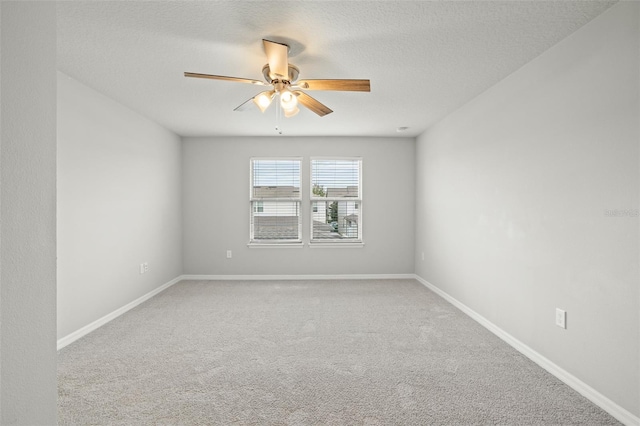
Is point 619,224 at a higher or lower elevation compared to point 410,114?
lower

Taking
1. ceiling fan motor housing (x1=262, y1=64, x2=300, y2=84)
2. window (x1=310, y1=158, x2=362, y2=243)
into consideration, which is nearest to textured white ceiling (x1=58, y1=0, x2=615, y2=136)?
ceiling fan motor housing (x1=262, y1=64, x2=300, y2=84)

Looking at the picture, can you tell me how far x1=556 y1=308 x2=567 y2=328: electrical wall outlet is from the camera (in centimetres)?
231

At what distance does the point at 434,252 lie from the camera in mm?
4730

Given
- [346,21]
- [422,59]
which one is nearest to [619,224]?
[422,59]

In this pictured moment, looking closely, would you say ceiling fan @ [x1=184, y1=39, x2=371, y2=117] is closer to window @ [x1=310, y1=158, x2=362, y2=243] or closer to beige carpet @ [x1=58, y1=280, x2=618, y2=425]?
beige carpet @ [x1=58, y1=280, x2=618, y2=425]

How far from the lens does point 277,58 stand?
227cm

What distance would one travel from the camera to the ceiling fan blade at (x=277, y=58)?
2136 millimetres

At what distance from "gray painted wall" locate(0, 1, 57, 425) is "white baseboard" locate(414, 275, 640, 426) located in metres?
2.73

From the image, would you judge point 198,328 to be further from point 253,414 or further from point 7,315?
point 7,315

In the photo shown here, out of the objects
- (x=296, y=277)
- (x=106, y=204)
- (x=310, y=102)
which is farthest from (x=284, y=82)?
(x=296, y=277)

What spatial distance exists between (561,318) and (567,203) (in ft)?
Answer: 2.67

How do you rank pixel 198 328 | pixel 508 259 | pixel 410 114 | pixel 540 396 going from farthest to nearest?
pixel 410 114
pixel 198 328
pixel 508 259
pixel 540 396

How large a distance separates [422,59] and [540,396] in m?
2.52

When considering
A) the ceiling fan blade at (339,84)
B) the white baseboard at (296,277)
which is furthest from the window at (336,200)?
the ceiling fan blade at (339,84)
